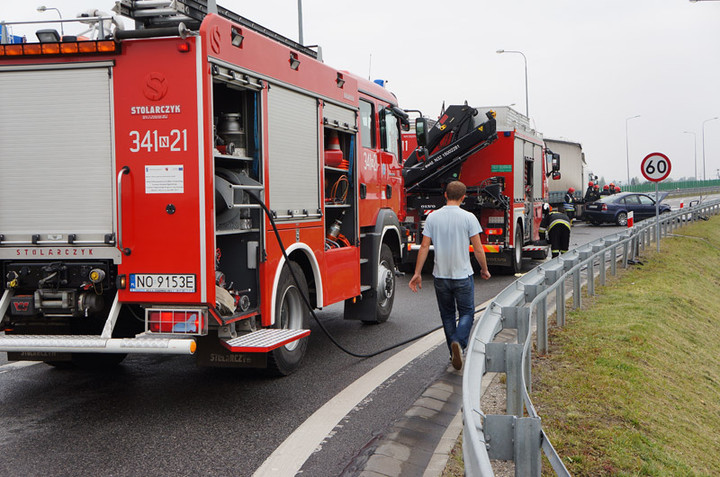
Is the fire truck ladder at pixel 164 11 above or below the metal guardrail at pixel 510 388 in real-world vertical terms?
above

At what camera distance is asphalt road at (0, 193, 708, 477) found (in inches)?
196

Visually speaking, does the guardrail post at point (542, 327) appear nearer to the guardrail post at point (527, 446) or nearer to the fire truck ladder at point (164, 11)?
the fire truck ladder at point (164, 11)

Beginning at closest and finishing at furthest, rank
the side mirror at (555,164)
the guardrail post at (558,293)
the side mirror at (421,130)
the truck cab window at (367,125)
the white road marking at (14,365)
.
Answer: the white road marking at (14,365) < the guardrail post at (558,293) < the truck cab window at (367,125) < the side mirror at (421,130) < the side mirror at (555,164)

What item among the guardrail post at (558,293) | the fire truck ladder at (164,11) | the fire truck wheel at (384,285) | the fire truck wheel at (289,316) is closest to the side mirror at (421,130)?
the fire truck wheel at (384,285)

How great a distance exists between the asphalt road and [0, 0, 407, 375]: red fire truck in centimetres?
41

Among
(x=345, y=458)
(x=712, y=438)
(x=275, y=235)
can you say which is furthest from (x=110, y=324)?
(x=712, y=438)

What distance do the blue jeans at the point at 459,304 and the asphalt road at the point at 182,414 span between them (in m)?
0.42

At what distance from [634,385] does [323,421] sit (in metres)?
2.77

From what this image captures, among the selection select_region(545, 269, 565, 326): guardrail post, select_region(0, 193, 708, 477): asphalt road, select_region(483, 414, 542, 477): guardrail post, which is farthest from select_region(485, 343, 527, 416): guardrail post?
select_region(545, 269, 565, 326): guardrail post

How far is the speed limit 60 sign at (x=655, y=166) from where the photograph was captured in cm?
1792

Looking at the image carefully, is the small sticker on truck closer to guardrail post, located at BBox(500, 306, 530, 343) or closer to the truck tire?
guardrail post, located at BBox(500, 306, 530, 343)

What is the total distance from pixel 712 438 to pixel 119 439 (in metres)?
4.95

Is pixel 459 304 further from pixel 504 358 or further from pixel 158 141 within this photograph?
pixel 158 141

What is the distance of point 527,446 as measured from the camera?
3.14 meters
